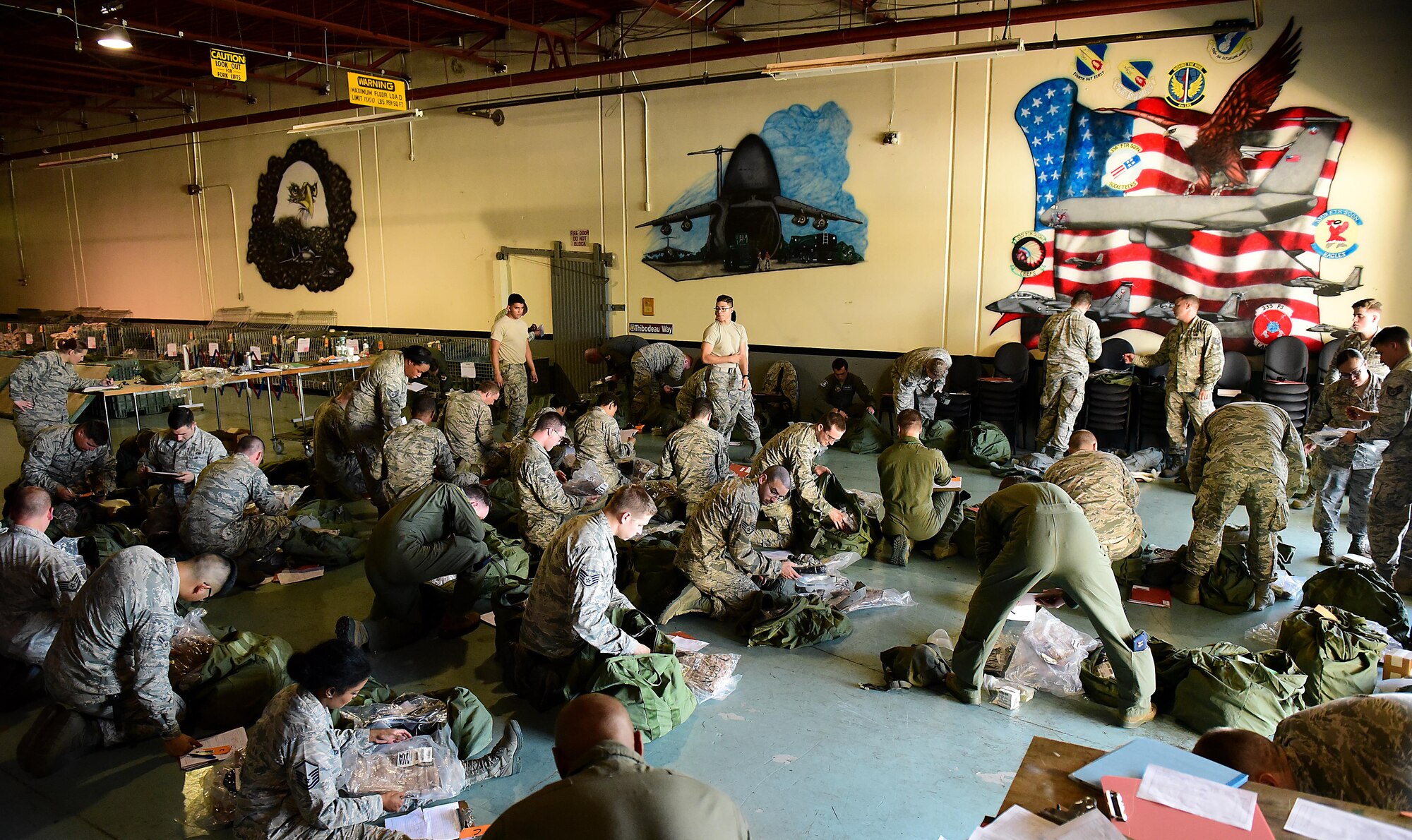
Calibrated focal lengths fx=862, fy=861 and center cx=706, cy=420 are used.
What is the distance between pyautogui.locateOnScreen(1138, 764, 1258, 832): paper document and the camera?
2094 mm

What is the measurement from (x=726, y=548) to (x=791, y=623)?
63cm

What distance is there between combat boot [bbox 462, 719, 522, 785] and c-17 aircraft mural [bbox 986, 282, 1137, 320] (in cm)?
778

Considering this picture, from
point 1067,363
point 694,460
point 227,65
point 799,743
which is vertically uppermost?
point 227,65

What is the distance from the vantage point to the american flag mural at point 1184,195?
28.8ft

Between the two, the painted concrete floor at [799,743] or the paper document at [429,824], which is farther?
the painted concrete floor at [799,743]

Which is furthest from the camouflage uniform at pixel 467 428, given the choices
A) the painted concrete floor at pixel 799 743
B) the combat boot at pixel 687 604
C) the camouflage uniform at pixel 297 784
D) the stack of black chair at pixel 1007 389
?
the stack of black chair at pixel 1007 389

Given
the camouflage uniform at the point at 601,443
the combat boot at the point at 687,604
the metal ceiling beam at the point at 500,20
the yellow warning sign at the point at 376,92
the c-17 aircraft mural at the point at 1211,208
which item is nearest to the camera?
the combat boot at the point at 687,604

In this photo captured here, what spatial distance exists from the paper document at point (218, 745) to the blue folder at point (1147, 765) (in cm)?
361

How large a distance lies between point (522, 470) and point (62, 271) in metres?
19.9

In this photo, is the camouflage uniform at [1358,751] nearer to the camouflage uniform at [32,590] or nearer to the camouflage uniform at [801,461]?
the camouflage uniform at [801,461]

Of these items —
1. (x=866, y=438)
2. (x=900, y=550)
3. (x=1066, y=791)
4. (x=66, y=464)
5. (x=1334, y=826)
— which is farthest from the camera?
(x=866, y=438)

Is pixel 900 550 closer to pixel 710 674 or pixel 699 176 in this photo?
pixel 710 674

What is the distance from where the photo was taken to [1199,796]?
219 cm

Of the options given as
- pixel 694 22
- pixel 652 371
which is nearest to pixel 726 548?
pixel 652 371
